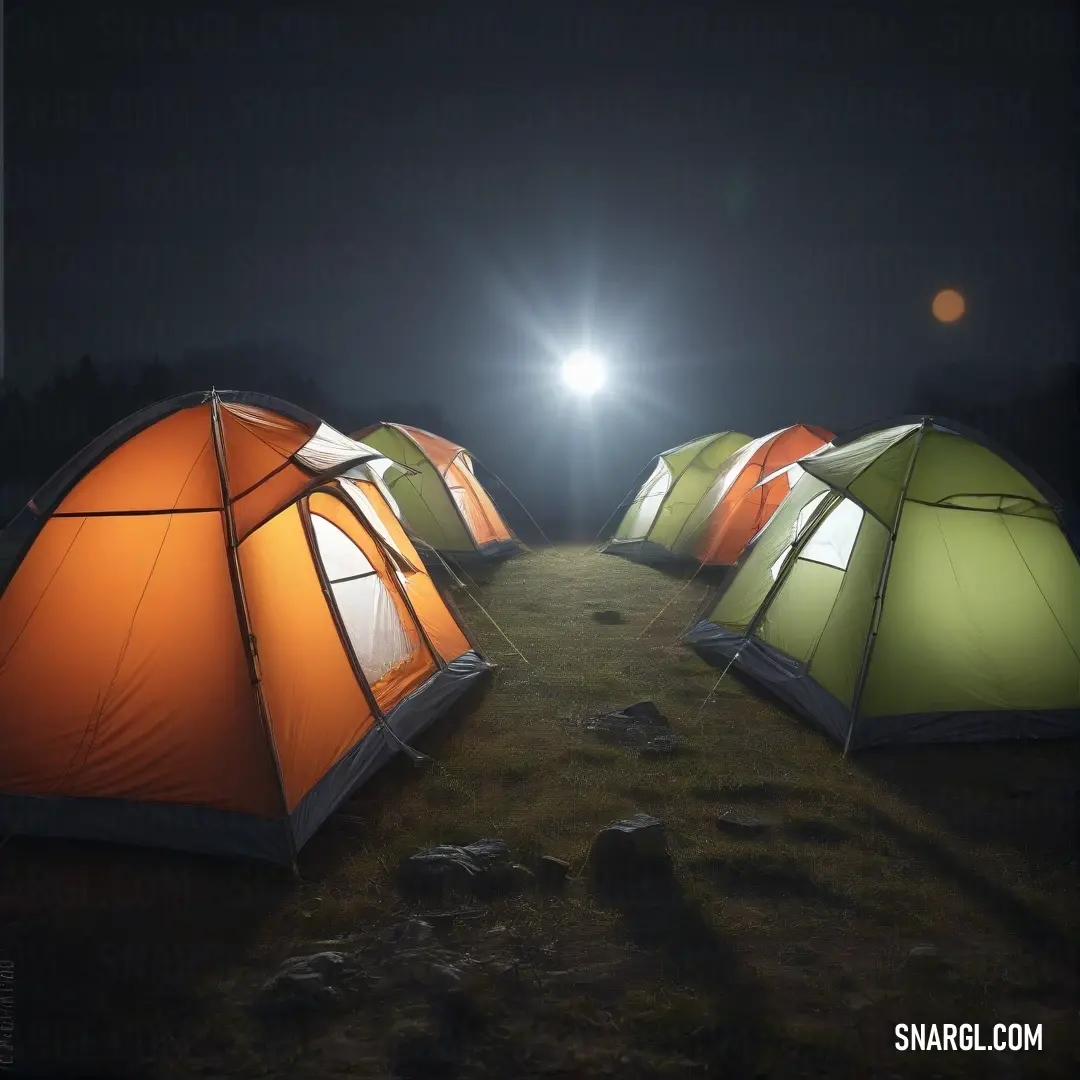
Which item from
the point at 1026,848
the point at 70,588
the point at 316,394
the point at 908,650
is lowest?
the point at 1026,848

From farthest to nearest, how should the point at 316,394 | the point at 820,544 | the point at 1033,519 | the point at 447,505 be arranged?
the point at 316,394 < the point at 447,505 < the point at 820,544 < the point at 1033,519

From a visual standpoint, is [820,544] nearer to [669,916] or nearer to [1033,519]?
[1033,519]

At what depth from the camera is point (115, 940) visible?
13.3ft

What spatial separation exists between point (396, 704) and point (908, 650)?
448cm

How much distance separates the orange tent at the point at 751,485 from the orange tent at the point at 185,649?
10845 millimetres

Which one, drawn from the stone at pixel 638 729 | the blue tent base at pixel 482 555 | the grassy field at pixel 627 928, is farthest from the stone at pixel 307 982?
the blue tent base at pixel 482 555

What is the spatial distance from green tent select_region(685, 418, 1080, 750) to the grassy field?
1.18 ft

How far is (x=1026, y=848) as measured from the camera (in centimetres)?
506

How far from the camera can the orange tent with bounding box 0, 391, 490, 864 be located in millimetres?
4871

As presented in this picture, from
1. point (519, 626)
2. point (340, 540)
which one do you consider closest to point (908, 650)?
point (340, 540)

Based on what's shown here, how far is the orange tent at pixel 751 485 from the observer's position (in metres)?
15.4

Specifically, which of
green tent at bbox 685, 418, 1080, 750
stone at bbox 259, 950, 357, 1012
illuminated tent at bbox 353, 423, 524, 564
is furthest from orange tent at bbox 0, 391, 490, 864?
illuminated tent at bbox 353, 423, 524, 564

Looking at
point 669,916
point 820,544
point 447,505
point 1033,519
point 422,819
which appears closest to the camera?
point 669,916

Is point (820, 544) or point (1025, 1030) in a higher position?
point (820, 544)
